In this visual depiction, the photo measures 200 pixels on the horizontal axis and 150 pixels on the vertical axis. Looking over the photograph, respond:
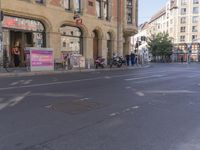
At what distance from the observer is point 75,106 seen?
27.6ft

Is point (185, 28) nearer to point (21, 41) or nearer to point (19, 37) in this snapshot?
point (21, 41)

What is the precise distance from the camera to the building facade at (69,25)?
2525 cm

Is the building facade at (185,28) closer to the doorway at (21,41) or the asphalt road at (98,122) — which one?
the doorway at (21,41)

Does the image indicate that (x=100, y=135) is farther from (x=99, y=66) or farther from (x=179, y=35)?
(x=179, y=35)

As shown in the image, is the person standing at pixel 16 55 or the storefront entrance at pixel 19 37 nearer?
the storefront entrance at pixel 19 37

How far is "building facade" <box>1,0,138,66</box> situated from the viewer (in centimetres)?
2525

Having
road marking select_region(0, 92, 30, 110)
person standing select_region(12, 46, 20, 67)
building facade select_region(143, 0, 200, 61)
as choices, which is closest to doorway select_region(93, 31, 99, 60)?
person standing select_region(12, 46, 20, 67)

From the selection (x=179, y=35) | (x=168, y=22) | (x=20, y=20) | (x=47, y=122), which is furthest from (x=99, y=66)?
(x=168, y=22)

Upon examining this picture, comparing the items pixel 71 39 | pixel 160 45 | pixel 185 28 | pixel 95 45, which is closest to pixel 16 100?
pixel 71 39

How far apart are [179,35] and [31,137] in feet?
328

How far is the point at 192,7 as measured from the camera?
9988cm

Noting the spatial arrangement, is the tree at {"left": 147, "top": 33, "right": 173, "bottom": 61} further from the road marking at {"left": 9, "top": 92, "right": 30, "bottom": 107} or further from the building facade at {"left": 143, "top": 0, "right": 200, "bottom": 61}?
the road marking at {"left": 9, "top": 92, "right": 30, "bottom": 107}

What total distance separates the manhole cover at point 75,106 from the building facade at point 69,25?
1641 cm

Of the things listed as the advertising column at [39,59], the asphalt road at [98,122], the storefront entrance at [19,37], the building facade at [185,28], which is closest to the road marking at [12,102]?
the asphalt road at [98,122]
